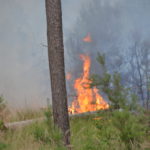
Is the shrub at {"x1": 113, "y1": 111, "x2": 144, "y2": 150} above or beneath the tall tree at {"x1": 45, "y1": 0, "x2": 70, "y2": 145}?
beneath

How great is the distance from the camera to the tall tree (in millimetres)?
5738

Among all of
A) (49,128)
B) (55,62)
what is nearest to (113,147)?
(49,128)

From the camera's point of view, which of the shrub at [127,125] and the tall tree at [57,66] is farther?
the tall tree at [57,66]

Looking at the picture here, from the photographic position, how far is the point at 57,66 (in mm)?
5809

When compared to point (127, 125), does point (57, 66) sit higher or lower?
higher

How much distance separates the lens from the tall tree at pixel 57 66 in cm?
574

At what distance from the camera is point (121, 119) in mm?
3598

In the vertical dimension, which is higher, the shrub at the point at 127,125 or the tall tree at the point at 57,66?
the tall tree at the point at 57,66

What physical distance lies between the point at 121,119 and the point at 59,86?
7.85 feet

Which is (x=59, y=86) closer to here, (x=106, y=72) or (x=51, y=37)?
(x=51, y=37)

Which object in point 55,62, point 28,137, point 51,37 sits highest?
point 51,37

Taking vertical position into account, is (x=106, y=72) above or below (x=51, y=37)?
below

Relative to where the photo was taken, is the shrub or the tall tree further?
the tall tree

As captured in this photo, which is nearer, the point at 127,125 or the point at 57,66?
the point at 127,125
